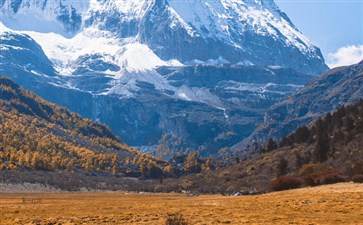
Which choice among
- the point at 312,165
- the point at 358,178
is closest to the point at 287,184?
the point at 358,178

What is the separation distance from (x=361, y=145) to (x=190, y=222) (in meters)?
93.7

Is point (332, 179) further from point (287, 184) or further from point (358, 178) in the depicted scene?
point (287, 184)

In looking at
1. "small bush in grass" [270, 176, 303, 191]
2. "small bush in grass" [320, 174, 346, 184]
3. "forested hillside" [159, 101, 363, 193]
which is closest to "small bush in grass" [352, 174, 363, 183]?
"forested hillside" [159, 101, 363, 193]

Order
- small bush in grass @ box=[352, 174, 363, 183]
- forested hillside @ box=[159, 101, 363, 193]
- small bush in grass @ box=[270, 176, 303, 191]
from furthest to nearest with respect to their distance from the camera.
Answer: forested hillside @ box=[159, 101, 363, 193] < small bush in grass @ box=[270, 176, 303, 191] < small bush in grass @ box=[352, 174, 363, 183]

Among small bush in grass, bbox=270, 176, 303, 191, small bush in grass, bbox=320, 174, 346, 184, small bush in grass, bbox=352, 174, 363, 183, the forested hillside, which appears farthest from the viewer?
the forested hillside

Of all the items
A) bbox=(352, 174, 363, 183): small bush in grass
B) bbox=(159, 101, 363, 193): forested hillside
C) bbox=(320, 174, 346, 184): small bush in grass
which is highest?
bbox=(159, 101, 363, 193): forested hillside

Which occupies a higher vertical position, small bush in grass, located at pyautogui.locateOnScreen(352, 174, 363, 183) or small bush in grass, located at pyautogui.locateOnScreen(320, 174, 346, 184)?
small bush in grass, located at pyautogui.locateOnScreen(320, 174, 346, 184)

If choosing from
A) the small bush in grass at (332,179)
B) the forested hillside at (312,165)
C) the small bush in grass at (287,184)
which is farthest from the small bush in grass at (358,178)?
the small bush in grass at (287,184)

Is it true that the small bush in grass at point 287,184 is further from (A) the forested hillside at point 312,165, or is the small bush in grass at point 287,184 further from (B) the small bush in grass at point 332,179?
(B) the small bush in grass at point 332,179

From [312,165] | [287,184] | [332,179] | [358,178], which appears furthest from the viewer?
[312,165]

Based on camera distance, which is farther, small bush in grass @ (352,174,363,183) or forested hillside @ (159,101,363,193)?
forested hillside @ (159,101,363,193)

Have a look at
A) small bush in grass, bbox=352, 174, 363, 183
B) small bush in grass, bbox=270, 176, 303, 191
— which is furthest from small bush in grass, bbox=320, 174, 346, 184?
small bush in grass, bbox=352, 174, 363, 183

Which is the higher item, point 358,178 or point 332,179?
point 332,179

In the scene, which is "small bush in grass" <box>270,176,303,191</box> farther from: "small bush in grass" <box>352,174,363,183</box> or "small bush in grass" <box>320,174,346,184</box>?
"small bush in grass" <box>352,174,363,183</box>
